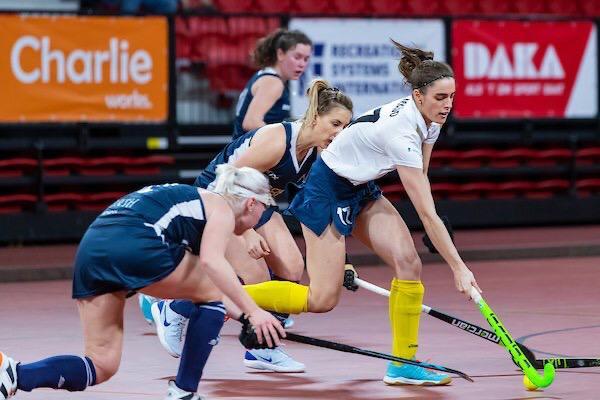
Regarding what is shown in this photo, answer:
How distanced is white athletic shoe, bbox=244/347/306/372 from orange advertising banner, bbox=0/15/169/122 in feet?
22.7

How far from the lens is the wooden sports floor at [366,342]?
7.40 metres

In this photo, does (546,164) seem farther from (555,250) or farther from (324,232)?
(324,232)

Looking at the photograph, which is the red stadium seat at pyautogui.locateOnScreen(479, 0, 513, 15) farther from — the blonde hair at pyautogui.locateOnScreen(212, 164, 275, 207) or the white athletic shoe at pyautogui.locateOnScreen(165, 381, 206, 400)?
the white athletic shoe at pyautogui.locateOnScreen(165, 381, 206, 400)

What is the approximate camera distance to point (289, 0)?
17406 millimetres

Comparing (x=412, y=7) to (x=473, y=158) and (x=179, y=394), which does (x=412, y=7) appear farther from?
(x=179, y=394)

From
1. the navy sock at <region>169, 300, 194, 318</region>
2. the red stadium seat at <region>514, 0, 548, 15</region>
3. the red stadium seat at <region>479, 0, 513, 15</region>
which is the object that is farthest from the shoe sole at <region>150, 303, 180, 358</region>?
the red stadium seat at <region>514, 0, 548, 15</region>

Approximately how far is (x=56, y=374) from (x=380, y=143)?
7.13 feet

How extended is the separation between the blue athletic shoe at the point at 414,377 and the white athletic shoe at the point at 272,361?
659 mm

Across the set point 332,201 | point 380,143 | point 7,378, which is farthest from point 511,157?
point 7,378

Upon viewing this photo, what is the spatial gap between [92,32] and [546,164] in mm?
5609


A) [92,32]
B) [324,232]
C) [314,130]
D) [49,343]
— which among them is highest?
[92,32]

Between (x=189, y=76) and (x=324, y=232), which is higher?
(x=189, y=76)

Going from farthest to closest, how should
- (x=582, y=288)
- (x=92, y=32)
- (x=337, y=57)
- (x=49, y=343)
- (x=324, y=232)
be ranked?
(x=337, y=57)
(x=92, y=32)
(x=582, y=288)
(x=49, y=343)
(x=324, y=232)

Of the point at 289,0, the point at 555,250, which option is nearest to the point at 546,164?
the point at 555,250
